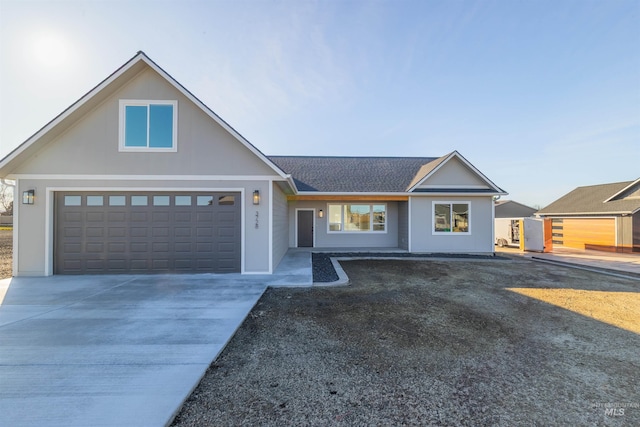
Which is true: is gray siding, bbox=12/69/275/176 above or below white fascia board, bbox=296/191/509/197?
above

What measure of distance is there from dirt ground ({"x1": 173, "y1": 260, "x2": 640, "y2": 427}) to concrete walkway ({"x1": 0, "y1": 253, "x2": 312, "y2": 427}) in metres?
0.35

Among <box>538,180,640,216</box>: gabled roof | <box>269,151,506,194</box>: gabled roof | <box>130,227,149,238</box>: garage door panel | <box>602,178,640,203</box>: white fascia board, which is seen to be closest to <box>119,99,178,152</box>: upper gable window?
<box>130,227,149,238</box>: garage door panel

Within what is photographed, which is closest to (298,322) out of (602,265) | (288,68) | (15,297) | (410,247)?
(15,297)

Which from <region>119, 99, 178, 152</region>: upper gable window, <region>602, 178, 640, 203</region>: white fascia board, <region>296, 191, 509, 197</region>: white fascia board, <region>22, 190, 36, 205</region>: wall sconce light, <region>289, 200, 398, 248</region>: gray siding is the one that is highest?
<region>119, 99, 178, 152</region>: upper gable window

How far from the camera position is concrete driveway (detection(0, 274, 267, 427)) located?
230cm

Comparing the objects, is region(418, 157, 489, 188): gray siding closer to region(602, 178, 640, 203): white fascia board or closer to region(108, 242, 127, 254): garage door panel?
region(602, 178, 640, 203): white fascia board

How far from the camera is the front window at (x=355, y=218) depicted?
45.3ft

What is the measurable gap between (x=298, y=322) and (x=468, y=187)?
442 inches

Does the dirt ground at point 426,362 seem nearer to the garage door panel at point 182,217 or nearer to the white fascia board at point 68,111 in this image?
the garage door panel at point 182,217

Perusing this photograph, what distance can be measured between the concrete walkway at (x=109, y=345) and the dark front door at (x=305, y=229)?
721 centimetres

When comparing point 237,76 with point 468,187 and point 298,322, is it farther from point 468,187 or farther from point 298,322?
point 468,187

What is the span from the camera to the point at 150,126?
24.5 ft

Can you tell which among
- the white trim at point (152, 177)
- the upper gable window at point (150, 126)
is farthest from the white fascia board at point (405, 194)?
the upper gable window at point (150, 126)

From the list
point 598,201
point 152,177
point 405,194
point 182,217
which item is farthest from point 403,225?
point 598,201
